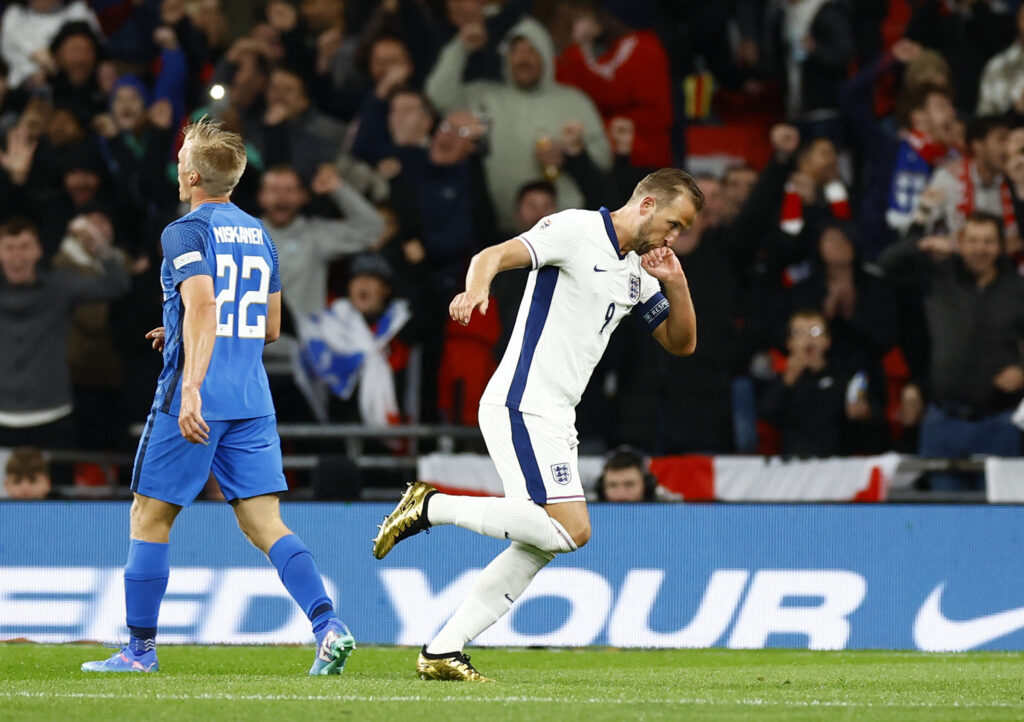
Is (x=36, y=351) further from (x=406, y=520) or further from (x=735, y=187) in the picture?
(x=406, y=520)

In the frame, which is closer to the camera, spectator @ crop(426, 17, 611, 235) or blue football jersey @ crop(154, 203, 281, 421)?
blue football jersey @ crop(154, 203, 281, 421)

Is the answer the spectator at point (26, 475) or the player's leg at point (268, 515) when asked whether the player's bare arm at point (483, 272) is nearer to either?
the player's leg at point (268, 515)

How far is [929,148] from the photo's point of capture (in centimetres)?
1266

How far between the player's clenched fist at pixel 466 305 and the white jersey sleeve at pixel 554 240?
0.49 meters

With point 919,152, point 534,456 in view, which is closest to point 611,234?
point 534,456

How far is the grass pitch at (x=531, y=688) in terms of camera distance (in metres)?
5.39

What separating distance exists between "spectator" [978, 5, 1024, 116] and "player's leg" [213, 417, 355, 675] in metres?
8.25

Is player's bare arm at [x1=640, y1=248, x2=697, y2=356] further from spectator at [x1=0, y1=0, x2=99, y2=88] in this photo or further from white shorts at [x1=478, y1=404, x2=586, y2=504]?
spectator at [x1=0, y1=0, x2=99, y2=88]

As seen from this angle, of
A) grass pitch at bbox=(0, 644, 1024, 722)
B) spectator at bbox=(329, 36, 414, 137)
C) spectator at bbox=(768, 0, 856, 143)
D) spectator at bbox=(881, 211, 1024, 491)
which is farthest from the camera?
spectator at bbox=(768, 0, 856, 143)

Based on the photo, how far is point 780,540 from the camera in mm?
9484

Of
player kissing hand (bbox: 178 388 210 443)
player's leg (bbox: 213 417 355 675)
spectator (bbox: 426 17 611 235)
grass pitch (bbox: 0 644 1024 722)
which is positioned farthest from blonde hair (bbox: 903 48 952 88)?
player kissing hand (bbox: 178 388 210 443)

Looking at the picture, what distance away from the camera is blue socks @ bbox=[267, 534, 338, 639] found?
6684mm

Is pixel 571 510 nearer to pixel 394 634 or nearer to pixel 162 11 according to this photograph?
pixel 394 634

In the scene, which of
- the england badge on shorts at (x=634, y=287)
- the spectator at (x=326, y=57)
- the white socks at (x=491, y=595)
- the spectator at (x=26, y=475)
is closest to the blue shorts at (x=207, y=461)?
the white socks at (x=491, y=595)
